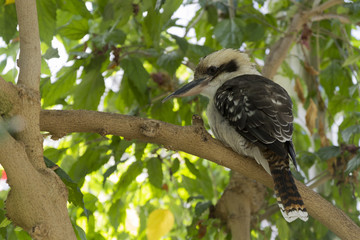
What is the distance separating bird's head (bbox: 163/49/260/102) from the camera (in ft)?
6.32

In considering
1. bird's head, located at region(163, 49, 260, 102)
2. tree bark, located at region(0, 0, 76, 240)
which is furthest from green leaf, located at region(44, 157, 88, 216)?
bird's head, located at region(163, 49, 260, 102)

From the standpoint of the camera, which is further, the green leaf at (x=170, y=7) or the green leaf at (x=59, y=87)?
the green leaf at (x=59, y=87)

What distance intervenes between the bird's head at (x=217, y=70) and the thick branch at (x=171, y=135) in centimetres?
44

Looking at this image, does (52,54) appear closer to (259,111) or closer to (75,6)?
(75,6)

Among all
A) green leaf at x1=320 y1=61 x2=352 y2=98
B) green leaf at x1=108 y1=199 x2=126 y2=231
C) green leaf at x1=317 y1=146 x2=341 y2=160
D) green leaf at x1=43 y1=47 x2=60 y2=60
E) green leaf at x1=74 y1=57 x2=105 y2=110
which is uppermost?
green leaf at x1=43 y1=47 x2=60 y2=60

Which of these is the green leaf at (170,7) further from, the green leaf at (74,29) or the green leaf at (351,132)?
the green leaf at (351,132)

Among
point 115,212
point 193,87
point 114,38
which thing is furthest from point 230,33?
point 115,212

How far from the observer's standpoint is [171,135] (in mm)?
1354

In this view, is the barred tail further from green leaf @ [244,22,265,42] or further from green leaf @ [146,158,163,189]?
green leaf @ [244,22,265,42]

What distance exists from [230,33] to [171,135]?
2.85 feet

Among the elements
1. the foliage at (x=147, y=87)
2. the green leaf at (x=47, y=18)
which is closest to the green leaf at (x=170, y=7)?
the foliage at (x=147, y=87)

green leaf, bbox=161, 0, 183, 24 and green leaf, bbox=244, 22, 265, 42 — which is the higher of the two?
green leaf, bbox=161, 0, 183, 24

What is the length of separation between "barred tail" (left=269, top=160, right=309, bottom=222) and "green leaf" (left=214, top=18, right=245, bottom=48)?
69cm

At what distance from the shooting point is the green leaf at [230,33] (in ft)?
6.71
